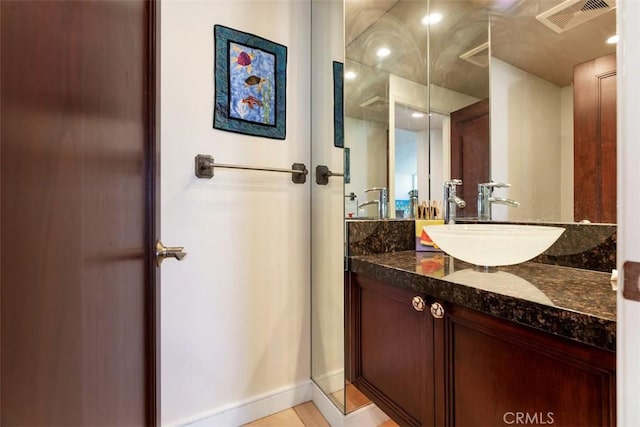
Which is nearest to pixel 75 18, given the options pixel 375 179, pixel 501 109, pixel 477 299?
pixel 477 299

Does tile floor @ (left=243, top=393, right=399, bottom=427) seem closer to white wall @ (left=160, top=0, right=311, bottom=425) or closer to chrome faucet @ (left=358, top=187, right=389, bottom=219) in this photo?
white wall @ (left=160, top=0, right=311, bottom=425)

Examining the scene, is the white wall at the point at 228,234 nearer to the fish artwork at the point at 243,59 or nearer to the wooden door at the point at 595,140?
the fish artwork at the point at 243,59

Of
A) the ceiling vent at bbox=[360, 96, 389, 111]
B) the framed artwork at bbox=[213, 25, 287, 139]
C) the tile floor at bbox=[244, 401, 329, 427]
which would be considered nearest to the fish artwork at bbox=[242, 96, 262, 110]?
the framed artwork at bbox=[213, 25, 287, 139]

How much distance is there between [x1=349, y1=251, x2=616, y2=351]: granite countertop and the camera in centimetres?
56

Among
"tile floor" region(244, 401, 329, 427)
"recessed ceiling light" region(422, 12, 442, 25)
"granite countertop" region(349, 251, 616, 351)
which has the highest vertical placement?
"recessed ceiling light" region(422, 12, 442, 25)

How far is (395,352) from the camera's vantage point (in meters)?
1.04

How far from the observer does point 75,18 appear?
37cm

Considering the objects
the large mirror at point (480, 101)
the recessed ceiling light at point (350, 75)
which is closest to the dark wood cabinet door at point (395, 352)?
the large mirror at point (480, 101)

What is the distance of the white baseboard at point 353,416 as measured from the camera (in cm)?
134

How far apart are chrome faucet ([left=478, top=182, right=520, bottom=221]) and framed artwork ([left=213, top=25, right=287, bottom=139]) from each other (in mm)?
1043

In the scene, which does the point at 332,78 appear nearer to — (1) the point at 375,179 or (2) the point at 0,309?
(1) the point at 375,179

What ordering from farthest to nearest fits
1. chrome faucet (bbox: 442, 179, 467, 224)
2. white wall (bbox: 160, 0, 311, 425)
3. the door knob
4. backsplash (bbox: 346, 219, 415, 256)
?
chrome faucet (bbox: 442, 179, 467, 224), backsplash (bbox: 346, 219, 415, 256), white wall (bbox: 160, 0, 311, 425), the door knob

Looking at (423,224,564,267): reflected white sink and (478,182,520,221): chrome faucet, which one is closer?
(423,224,564,267): reflected white sink

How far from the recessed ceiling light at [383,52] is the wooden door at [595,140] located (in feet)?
2.94
